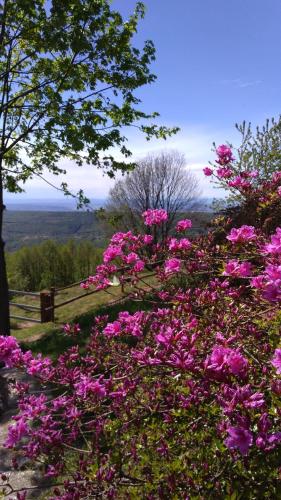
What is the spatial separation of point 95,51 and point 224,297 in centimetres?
846

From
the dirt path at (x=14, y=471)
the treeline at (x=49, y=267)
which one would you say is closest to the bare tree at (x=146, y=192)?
the treeline at (x=49, y=267)

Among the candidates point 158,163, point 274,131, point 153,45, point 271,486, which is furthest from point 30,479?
point 158,163

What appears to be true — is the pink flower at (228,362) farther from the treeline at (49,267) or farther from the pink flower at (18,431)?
the treeline at (49,267)

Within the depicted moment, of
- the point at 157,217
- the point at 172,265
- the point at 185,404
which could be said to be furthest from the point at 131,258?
the point at 185,404

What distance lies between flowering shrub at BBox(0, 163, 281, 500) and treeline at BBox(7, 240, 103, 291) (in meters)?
24.2

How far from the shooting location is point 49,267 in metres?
27.4

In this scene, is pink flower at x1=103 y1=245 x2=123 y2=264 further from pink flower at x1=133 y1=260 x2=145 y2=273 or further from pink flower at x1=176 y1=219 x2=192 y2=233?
pink flower at x1=176 y1=219 x2=192 y2=233

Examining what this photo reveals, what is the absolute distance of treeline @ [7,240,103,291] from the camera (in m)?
27.0

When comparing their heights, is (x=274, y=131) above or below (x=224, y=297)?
above

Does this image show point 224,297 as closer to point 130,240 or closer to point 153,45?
point 130,240

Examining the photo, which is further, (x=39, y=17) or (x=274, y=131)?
(x=274, y=131)

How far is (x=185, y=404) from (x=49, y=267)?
2594 centimetres

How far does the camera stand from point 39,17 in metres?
9.10

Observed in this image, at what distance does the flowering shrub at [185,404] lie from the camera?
168 cm
